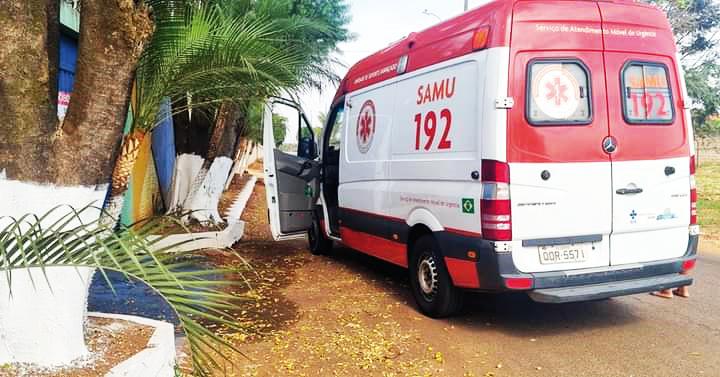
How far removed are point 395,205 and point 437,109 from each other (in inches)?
44.5

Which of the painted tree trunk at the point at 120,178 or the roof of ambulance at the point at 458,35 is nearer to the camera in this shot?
the painted tree trunk at the point at 120,178

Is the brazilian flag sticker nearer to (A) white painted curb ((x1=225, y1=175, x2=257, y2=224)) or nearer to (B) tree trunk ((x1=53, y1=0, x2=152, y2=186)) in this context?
(B) tree trunk ((x1=53, y1=0, x2=152, y2=186))

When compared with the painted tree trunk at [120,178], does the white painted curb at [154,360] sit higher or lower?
lower

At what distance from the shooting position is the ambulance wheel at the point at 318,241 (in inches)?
337

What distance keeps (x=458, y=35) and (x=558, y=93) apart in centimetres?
95

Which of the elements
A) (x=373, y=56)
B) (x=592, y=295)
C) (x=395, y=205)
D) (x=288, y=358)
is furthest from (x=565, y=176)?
(x=373, y=56)

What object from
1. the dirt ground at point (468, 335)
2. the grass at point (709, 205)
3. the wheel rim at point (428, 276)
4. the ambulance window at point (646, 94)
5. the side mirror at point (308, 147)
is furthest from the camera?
the grass at point (709, 205)

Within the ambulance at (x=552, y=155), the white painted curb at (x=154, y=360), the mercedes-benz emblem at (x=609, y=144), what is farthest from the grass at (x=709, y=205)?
the white painted curb at (x=154, y=360)

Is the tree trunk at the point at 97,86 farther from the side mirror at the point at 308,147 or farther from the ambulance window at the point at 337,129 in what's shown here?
the side mirror at the point at 308,147

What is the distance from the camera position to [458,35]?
5074 millimetres

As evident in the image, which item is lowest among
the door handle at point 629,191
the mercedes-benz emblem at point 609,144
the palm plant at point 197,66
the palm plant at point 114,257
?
the palm plant at point 114,257

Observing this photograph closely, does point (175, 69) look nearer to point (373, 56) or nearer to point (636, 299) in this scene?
point (373, 56)

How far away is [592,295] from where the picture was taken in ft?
15.1

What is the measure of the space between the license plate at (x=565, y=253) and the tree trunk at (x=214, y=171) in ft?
18.9
